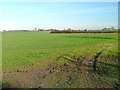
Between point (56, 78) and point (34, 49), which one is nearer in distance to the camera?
point (56, 78)

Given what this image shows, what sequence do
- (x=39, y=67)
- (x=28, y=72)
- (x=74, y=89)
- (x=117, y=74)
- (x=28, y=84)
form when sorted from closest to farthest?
(x=74, y=89) < (x=28, y=84) < (x=117, y=74) < (x=28, y=72) < (x=39, y=67)

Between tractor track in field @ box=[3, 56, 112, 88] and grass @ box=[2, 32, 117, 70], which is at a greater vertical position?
grass @ box=[2, 32, 117, 70]

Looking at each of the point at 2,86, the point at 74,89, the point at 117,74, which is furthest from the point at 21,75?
the point at 117,74

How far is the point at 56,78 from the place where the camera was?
11.8m

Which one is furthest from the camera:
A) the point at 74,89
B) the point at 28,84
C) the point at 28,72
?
the point at 28,72

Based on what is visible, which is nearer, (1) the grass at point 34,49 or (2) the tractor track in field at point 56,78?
(2) the tractor track in field at point 56,78

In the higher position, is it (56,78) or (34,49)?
(34,49)

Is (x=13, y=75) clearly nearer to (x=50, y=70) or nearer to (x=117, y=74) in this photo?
(x=50, y=70)

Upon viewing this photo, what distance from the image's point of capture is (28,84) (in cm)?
1065

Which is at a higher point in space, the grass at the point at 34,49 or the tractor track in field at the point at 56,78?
the grass at the point at 34,49

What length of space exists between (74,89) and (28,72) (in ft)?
14.4

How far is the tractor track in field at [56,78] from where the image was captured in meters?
10.4

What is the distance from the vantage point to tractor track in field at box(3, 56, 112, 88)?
10.4 m

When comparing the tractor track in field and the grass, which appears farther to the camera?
the grass
